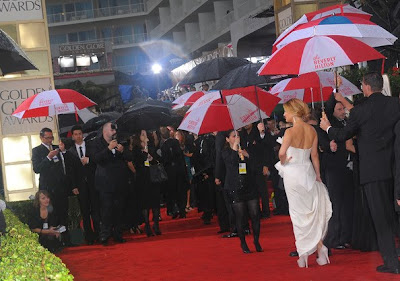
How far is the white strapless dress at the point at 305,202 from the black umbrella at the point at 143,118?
7848mm

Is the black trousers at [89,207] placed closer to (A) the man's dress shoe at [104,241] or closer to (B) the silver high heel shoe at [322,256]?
(A) the man's dress shoe at [104,241]

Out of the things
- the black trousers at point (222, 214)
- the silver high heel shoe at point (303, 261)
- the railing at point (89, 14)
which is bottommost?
the silver high heel shoe at point (303, 261)

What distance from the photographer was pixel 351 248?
34.0 feet

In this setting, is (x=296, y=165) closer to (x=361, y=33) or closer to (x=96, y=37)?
(x=361, y=33)

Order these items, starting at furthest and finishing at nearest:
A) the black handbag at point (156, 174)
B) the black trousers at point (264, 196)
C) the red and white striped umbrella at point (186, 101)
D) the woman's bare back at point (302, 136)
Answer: the red and white striped umbrella at point (186, 101) < the black trousers at point (264, 196) < the black handbag at point (156, 174) < the woman's bare back at point (302, 136)

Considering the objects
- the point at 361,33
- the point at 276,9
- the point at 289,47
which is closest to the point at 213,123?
the point at 289,47

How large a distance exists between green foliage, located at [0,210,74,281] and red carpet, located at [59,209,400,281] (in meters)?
2.30

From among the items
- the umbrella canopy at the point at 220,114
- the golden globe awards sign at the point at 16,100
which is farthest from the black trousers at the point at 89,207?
the golden globe awards sign at the point at 16,100

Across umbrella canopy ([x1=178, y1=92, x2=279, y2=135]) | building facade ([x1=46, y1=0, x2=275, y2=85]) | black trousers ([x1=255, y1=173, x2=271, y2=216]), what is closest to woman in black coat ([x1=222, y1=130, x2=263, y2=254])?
umbrella canopy ([x1=178, y1=92, x2=279, y2=135])

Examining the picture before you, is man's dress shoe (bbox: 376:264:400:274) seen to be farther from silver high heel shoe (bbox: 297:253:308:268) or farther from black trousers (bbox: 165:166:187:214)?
black trousers (bbox: 165:166:187:214)

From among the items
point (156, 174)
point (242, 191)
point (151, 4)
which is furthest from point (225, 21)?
point (242, 191)

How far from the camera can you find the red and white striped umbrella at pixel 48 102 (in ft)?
46.8

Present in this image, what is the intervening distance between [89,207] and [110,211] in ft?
2.57

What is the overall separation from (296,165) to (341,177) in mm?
1339
